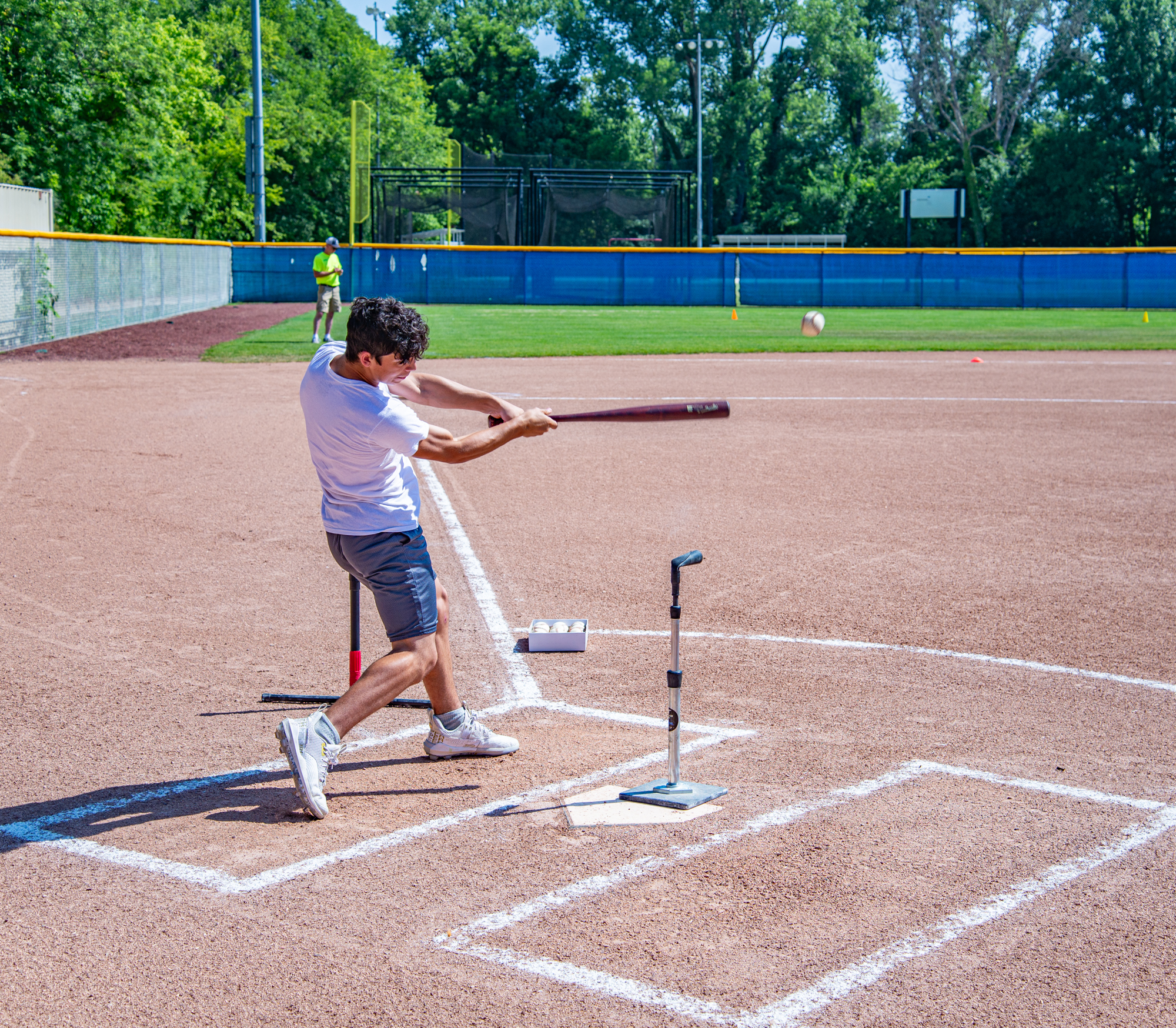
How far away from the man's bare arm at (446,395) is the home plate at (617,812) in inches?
65.8

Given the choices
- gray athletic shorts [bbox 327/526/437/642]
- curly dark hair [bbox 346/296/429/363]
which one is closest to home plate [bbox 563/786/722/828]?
gray athletic shorts [bbox 327/526/437/642]

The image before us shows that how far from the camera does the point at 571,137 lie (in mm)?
82000

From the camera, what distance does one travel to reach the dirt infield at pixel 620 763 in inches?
147

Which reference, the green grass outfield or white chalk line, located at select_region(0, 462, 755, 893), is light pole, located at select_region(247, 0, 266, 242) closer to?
the green grass outfield

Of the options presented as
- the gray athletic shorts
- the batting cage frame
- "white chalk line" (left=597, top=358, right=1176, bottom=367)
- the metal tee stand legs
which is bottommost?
the metal tee stand legs

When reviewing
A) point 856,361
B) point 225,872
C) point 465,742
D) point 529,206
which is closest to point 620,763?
point 465,742

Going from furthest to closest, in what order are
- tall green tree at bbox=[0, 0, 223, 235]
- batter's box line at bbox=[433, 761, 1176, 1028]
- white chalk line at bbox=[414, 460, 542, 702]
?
tall green tree at bbox=[0, 0, 223, 235] → white chalk line at bbox=[414, 460, 542, 702] → batter's box line at bbox=[433, 761, 1176, 1028]

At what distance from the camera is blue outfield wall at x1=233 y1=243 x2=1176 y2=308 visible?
4225 centimetres

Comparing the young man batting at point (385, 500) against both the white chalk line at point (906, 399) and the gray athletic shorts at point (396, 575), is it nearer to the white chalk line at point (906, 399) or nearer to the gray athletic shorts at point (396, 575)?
the gray athletic shorts at point (396, 575)

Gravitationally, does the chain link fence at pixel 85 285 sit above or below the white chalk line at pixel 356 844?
above

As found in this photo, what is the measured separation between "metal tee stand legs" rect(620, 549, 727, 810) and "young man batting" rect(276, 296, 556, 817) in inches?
31.7

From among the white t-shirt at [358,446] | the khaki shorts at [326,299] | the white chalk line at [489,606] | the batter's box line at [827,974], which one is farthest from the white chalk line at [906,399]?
the batter's box line at [827,974]

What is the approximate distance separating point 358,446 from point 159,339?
2519 cm

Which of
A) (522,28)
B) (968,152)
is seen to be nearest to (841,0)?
(968,152)
